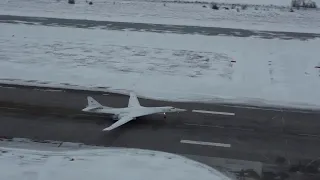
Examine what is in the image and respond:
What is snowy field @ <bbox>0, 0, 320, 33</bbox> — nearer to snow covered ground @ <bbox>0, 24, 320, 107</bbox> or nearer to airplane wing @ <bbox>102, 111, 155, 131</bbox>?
snow covered ground @ <bbox>0, 24, 320, 107</bbox>

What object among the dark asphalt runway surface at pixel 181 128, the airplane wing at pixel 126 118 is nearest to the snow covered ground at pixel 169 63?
the dark asphalt runway surface at pixel 181 128

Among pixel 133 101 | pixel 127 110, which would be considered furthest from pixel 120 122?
pixel 133 101

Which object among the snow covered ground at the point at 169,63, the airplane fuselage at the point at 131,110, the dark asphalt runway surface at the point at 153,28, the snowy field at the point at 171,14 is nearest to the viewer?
the airplane fuselage at the point at 131,110

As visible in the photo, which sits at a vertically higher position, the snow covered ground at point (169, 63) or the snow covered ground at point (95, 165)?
the snow covered ground at point (169, 63)

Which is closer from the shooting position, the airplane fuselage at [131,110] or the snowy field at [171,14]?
the airplane fuselage at [131,110]

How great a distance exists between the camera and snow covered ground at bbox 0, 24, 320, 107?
34.5 metres

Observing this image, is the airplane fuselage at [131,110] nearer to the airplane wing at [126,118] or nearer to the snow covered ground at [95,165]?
the airplane wing at [126,118]

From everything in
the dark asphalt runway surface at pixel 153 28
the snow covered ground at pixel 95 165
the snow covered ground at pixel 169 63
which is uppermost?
the dark asphalt runway surface at pixel 153 28

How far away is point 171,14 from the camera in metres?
57.6

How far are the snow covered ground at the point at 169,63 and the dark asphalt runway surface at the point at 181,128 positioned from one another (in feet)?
8.65

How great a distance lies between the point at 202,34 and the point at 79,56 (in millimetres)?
15051

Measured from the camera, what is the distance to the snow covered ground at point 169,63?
3453cm

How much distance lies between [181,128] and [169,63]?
13051 millimetres

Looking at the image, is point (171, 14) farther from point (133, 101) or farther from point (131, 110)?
point (131, 110)
